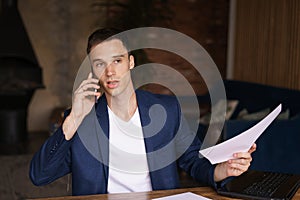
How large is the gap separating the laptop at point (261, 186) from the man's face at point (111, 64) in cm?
51

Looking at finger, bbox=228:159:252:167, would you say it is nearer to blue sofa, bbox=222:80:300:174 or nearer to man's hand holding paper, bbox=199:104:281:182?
man's hand holding paper, bbox=199:104:281:182

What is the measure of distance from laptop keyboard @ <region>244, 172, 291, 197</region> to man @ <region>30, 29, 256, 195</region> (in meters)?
0.08

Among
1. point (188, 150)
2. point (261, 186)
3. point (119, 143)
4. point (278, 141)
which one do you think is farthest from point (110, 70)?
A: point (278, 141)

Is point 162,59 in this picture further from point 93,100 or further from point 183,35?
point 93,100

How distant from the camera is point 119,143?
178 centimetres

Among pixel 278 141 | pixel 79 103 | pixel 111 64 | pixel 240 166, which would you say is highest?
pixel 111 64

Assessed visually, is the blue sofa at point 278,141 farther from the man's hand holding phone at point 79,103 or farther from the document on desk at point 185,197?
the man's hand holding phone at point 79,103

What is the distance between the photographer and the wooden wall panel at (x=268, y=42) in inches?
173

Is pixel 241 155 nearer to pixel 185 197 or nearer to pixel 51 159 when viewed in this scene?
pixel 185 197

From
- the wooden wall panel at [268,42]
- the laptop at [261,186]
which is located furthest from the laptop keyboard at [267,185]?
the wooden wall panel at [268,42]

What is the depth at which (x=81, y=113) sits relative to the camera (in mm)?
1609

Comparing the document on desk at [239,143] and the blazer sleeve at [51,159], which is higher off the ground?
the document on desk at [239,143]

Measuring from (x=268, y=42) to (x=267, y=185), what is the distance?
3.32 metres

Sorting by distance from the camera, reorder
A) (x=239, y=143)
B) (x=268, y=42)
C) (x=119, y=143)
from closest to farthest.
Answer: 1. (x=239, y=143)
2. (x=119, y=143)
3. (x=268, y=42)
